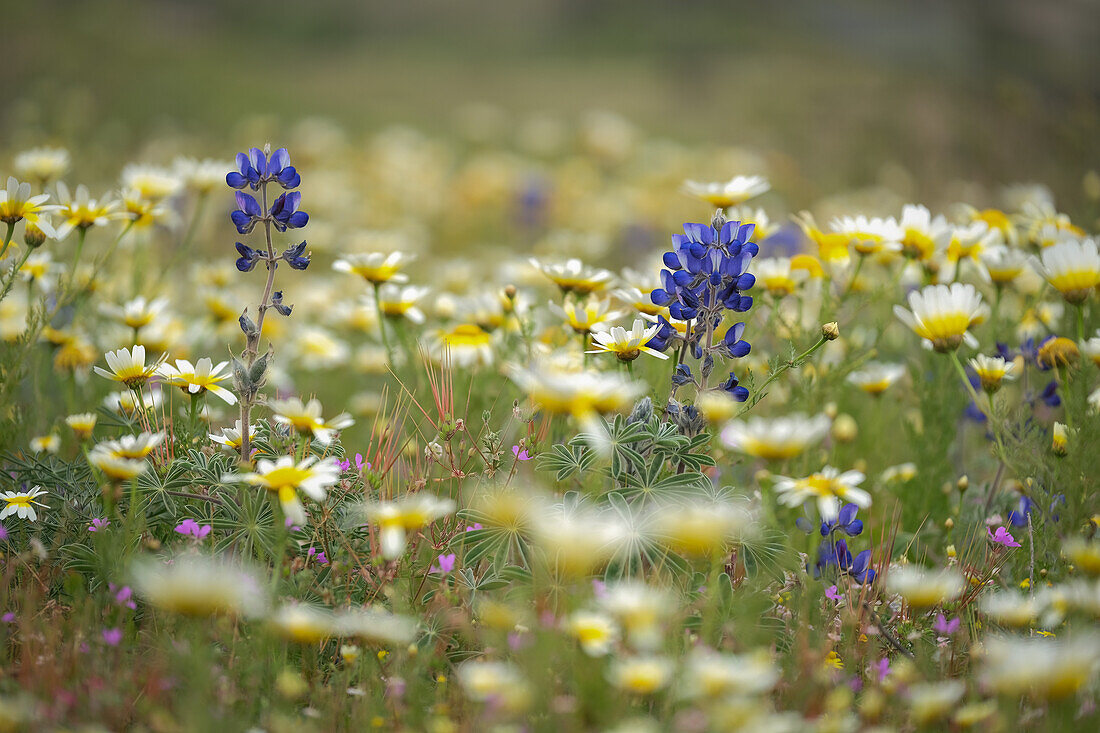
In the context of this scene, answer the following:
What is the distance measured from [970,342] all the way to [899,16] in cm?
1969

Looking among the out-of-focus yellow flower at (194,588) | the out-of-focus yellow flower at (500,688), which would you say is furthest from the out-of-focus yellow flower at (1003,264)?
the out-of-focus yellow flower at (194,588)

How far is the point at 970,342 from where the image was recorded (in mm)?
2236

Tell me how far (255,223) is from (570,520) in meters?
0.95

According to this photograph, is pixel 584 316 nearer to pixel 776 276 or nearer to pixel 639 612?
pixel 776 276

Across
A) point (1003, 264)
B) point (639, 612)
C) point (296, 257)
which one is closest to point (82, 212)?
point (296, 257)

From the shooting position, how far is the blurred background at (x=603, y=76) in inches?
287

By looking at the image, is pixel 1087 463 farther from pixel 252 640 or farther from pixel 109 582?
pixel 109 582

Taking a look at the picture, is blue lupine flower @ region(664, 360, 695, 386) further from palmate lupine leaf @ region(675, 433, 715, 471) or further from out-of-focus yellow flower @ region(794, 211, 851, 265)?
out-of-focus yellow flower @ region(794, 211, 851, 265)

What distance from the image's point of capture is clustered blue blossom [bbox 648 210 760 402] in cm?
179

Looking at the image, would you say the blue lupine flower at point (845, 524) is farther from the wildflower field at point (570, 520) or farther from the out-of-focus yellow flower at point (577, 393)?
the out-of-focus yellow flower at point (577, 393)

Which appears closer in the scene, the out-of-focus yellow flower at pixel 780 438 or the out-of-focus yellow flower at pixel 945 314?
the out-of-focus yellow flower at pixel 780 438

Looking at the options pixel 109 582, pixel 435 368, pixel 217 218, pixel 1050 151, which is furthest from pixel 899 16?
pixel 109 582

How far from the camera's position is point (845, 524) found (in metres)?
1.97

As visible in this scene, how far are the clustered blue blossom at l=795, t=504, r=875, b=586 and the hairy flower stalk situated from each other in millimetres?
1207
